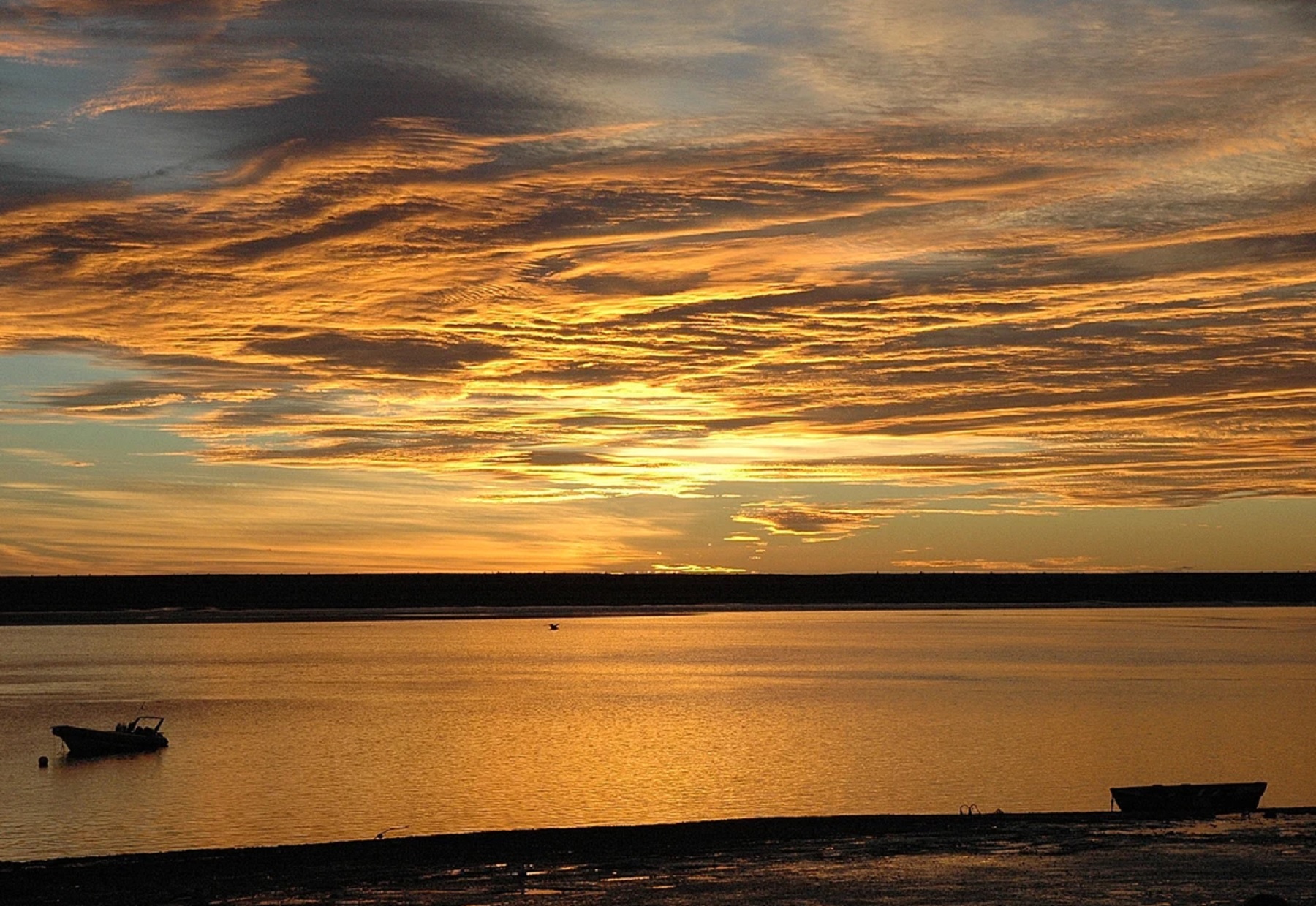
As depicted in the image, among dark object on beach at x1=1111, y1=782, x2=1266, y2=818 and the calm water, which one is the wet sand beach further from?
the calm water

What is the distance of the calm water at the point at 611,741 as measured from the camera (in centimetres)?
4828

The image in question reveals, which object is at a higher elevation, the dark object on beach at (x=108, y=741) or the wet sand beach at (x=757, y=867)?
the wet sand beach at (x=757, y=867)

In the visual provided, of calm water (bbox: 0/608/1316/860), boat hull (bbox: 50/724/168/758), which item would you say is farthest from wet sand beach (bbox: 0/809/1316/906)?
boat hull (bbox: 50/724/168/758)

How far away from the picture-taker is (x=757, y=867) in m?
34.1

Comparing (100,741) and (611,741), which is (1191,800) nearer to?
(611,741)

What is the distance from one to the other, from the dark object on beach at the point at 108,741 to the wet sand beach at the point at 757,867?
91.5 ft

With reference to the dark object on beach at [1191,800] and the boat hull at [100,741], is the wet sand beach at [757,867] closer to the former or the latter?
the dark object on beach at [1191,800]

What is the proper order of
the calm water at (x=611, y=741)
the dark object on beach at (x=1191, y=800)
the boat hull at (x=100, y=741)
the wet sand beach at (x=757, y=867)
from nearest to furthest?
the wet sand beach at (x=757, y=867) → the dark object on beach at (x=1191, y=800) → the calm water at (x=611, y=741) → the boat hull at (x=100, y=741)

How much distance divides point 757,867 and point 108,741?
131ft

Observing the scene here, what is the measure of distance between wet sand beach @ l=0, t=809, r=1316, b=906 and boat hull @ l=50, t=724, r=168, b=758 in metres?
27.8

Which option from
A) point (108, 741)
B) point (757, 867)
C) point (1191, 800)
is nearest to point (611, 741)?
point (108, 741)

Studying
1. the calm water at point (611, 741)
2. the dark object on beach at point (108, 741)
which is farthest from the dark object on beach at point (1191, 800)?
the dark object on beach at point (108, 741)

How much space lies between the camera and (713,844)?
37812 mm

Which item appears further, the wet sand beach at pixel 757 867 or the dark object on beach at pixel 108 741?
the dark object on beach at pixel 108 741
